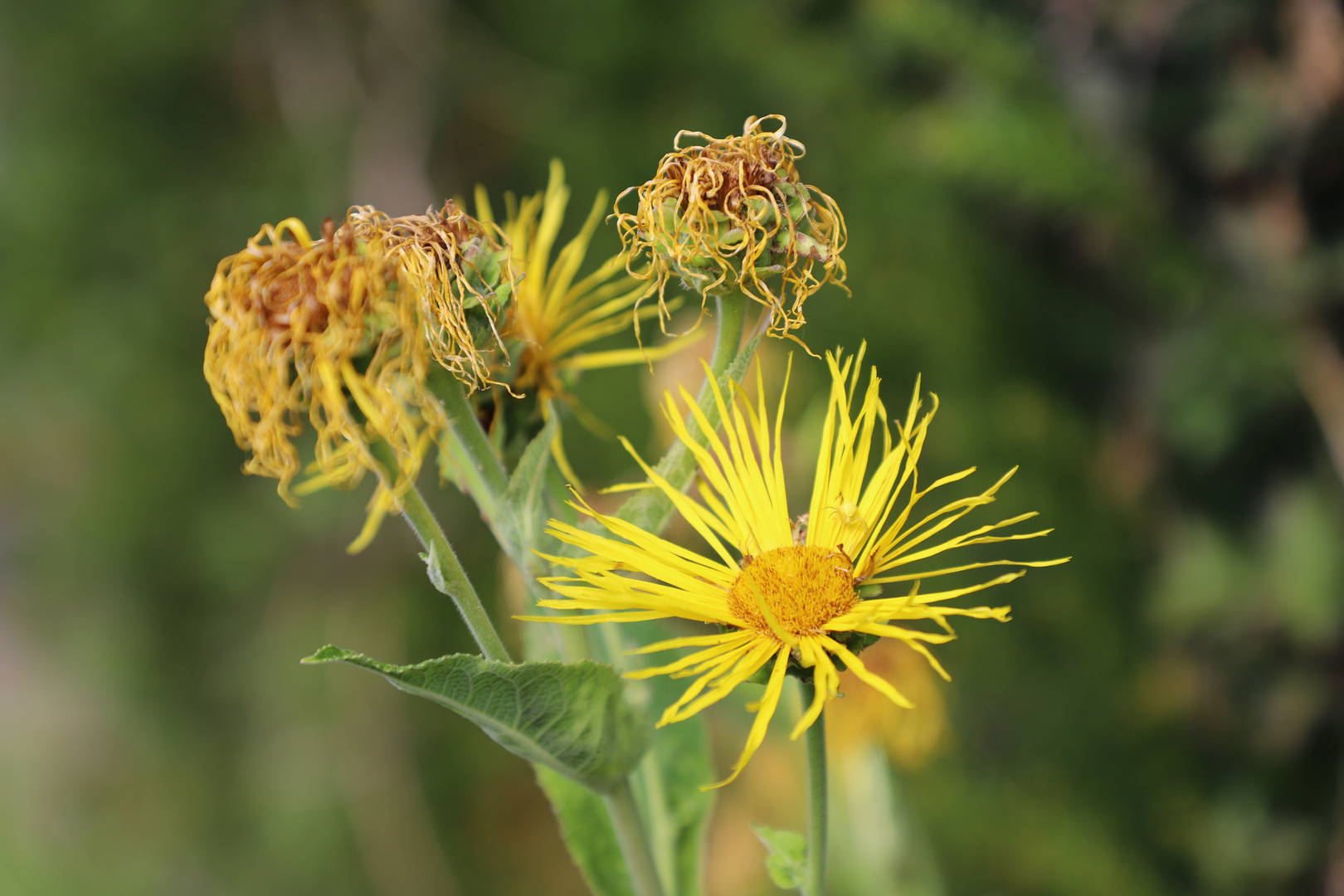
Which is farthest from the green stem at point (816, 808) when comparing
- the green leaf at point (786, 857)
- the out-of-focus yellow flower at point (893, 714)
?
the out-of-focus yellow flower at point (893, 714)

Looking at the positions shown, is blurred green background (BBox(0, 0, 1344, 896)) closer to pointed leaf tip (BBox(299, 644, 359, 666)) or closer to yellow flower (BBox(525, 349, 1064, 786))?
yellow flower (BBox(525, 349, 1064, 786))

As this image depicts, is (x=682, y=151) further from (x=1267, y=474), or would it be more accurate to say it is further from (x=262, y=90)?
(x=262, y=90)

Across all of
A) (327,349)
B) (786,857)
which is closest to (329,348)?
(327,349)

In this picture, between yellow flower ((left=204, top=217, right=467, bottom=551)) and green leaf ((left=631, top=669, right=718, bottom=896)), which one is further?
green leaf ((left=631, top=669, right=718, bottom=896))

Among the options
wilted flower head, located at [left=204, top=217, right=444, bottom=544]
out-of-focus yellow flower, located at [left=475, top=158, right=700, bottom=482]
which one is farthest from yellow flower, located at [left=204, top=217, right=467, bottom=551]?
out-of-focus yellow flower, located at [left=475, top=158, right=700, bottom=482]

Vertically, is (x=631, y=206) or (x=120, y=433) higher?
(x=120, y=433)

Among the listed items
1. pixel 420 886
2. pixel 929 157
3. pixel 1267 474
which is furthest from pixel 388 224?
pixel 420 886
